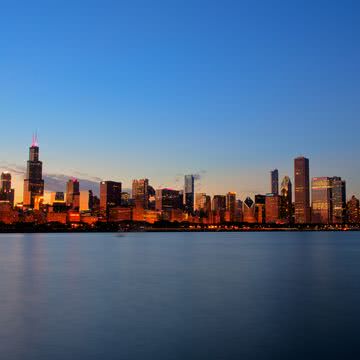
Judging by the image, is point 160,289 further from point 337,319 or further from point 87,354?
point 87,354

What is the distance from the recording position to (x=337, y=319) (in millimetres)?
27016

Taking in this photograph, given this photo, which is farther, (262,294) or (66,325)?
(262,294)

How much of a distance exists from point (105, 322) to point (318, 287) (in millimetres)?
21467

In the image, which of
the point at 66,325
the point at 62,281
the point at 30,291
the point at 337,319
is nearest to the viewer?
the point at 66,325

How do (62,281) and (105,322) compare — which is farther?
(62,281)

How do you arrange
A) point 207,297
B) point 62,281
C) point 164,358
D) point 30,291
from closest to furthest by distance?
point 164,358
point 207,297
point 30,291
point 62,281

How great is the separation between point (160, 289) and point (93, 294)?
5492mm

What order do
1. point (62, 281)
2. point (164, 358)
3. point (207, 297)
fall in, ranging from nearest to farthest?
point (164, 358)
point (207, 297)
point (62, 281)

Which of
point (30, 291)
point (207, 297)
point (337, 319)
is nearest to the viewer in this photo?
point (337, 319)

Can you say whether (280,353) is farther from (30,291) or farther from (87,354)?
(30,291)

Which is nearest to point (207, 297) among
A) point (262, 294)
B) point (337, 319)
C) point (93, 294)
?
point (262, 294)

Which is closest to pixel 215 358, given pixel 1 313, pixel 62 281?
pixel 1 313

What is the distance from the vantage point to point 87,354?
19469 millimetres

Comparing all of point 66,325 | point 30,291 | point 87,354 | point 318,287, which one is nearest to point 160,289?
point 30,291
